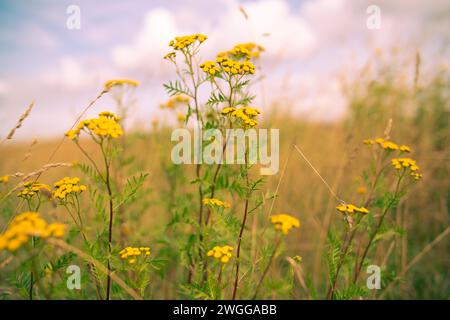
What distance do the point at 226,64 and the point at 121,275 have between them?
2044 millimetres

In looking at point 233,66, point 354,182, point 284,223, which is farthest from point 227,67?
point 354,182

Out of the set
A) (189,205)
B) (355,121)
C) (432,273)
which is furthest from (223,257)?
(355,121)

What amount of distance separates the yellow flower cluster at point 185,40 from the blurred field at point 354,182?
1.23 metres

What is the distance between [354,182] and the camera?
12.0ft

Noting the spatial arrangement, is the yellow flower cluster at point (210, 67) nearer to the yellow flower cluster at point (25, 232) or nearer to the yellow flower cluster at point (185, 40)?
the yellow flower cluster at point (185, 40)

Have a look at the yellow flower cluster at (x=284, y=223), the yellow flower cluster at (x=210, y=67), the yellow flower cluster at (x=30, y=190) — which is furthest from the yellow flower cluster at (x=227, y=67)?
the yellow flower cluster at (x=30, y=190)

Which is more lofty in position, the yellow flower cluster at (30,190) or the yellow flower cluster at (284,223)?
the yellow flower cluster at (30,190)

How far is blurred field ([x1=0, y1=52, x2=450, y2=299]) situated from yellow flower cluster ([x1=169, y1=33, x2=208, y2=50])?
4.02ft

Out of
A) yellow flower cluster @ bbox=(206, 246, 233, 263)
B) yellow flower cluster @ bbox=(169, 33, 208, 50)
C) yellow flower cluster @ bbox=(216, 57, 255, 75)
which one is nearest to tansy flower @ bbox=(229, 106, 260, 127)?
yellow flower cluster @ bbox=(216, 57, 255, 75)

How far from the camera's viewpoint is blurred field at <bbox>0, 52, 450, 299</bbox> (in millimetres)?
3342

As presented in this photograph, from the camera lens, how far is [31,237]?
182cm

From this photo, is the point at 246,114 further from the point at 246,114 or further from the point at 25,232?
the point at 25,232

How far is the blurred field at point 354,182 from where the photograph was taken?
3.34 meters

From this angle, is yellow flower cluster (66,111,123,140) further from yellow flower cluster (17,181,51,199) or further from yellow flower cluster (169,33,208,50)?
yellow flower cluster (169,33,208,50)
